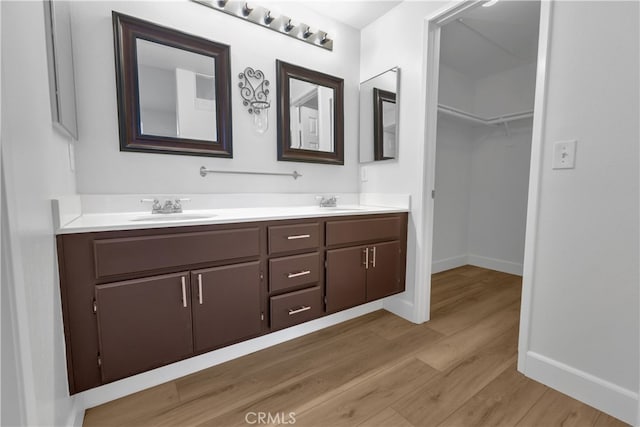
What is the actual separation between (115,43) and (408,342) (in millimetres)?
2400

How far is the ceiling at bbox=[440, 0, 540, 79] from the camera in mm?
2082

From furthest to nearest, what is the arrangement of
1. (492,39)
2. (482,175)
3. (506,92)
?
(482,175) < (506,92) < (492,39)

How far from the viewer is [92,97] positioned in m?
1.44

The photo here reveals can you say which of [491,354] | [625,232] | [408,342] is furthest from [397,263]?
[625,232]

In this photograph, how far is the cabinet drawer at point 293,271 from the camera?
60.2 inches

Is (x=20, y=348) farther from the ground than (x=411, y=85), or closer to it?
closer to it

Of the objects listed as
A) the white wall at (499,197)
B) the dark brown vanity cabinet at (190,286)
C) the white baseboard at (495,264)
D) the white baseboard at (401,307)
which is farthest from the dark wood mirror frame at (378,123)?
the white baseboard at (495,264)

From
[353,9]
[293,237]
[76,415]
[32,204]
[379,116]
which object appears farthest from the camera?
[379,116]

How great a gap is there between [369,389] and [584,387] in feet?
3.23

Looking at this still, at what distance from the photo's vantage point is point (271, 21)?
6.33ft

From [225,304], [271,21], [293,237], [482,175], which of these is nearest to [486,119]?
[482,175]

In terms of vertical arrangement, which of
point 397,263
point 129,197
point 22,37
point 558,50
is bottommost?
point 397,263

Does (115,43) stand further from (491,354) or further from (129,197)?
(491,354)

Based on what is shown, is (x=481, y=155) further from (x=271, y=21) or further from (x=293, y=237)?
(x=293, y=237)
